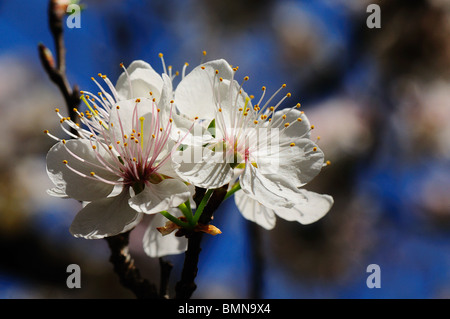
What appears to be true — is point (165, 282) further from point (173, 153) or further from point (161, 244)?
point (173, 153)

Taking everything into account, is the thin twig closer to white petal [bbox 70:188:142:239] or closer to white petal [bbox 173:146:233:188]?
white petal [bbox 70:188:142:239]

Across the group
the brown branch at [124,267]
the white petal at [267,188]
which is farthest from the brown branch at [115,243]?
the white petal at [267,188]

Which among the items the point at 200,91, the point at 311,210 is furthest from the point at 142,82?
the point at 311,210

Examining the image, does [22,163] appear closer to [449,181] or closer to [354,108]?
[354,108]

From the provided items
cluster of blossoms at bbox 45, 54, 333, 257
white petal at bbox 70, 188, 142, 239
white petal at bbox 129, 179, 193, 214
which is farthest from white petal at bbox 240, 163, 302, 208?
white petal at bbox 70, 188, 142, 239

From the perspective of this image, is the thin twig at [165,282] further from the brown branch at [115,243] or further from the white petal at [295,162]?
the white petal at [295,162]

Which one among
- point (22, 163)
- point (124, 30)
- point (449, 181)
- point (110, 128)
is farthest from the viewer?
point (449, 181)
